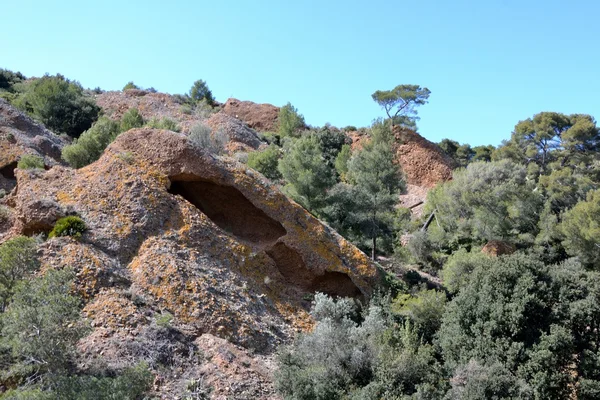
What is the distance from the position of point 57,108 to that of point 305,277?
24.8m

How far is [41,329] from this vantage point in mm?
9633

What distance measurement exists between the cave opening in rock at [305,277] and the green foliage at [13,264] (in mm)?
6931

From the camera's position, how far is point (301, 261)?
52.8ft

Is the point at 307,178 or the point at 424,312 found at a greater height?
the point at 307,178

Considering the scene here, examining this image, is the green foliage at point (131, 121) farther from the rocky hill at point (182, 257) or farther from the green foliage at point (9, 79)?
the green foliage at point (9, 79)

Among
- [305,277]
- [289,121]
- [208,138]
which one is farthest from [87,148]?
[289,121]

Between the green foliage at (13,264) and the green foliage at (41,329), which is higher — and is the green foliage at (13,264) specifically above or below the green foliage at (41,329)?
above

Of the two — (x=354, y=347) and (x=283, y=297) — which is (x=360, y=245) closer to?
(x=283, y=297)

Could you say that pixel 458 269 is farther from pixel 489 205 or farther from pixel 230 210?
pixel 230 210

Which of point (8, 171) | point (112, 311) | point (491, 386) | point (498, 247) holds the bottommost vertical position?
point (491, 386)

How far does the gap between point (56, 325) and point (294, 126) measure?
3767cm

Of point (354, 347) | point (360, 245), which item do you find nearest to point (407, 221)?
point (360, 245)

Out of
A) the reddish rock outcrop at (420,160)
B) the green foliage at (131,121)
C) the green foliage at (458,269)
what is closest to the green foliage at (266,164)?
the green foliage at (131,121)

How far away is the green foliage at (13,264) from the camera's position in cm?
1076
